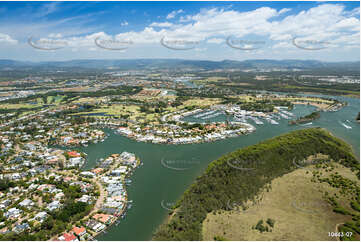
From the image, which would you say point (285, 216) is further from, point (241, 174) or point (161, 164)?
point (161, 164)

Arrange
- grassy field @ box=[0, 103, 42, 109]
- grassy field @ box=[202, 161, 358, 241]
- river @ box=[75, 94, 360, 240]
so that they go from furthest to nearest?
1. grassy field @ box=[0, 103, 42, 109]
2. river @ box=[75, 94, 360, 240]
3. grassy field @ box=[202, 161, 358, 241]

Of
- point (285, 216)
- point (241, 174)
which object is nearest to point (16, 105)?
point (241, 174)

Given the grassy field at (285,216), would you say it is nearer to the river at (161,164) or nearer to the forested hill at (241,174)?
the forested hill at (241,174)

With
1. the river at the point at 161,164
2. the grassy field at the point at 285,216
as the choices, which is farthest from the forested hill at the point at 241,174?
the river at the point at 161,164

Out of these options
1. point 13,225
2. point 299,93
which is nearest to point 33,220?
point 13,225

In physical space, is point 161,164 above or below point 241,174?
below

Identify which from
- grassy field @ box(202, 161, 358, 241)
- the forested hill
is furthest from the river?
grassy field @ box(202, 161, 358, 241)

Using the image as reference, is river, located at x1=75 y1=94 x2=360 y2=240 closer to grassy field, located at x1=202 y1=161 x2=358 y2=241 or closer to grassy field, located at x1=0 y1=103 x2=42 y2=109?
grassy field, located at x1=202 y1=161 x2=358 y2=241
